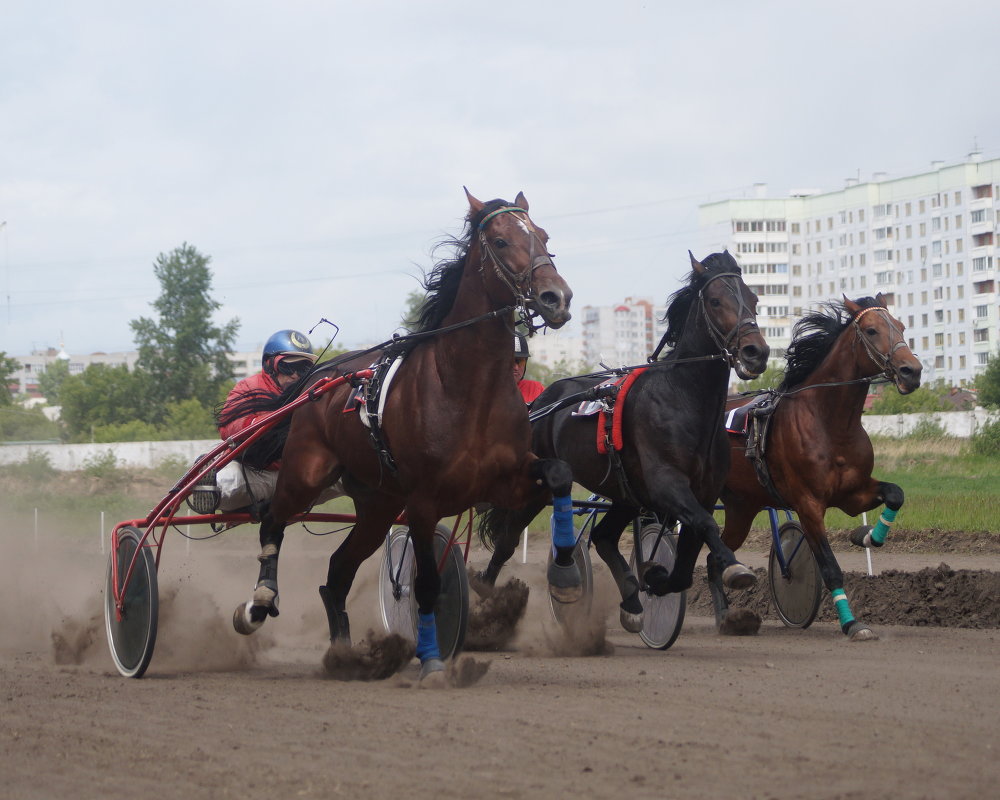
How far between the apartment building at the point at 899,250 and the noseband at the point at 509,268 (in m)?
76.0

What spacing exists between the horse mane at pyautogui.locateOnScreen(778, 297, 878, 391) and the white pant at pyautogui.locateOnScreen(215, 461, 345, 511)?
3226 millimetres

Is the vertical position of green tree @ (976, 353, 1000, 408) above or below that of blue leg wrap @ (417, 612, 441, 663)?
above

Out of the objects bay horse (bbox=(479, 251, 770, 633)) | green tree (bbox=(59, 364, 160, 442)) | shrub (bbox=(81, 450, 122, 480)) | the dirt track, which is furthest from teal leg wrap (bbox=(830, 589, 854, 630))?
green tree (bbox=(59, 364, 160, 442))

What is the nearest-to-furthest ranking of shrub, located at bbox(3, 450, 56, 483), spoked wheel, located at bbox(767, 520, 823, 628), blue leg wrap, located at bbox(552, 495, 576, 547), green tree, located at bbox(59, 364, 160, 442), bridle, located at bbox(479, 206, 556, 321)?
bridle, located at bbox(479, 206, 556, 321)
blue leg wrap, located at bbox(552, 495, 576, 547)
spoked wheel, located at bbox(767, 520, 823, 628)
shrub, located at bbox(3, 450, 56, 483)
green tree, located at bbox(59, 364, 160, 442)

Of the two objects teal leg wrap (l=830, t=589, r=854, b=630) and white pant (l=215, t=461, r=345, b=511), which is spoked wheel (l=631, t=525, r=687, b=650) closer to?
teal leg wrap (l=830, t=589, r=854, b=630)

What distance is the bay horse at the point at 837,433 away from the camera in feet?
27.0

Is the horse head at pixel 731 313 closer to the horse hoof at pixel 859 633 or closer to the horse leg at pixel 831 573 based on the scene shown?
the horse leg at pixel 831 573

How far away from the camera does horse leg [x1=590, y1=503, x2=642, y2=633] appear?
788cm

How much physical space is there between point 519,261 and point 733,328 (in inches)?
70.3

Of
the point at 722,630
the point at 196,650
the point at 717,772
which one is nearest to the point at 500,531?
the point at 722,630

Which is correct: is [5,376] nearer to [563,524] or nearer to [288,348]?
[288,348]

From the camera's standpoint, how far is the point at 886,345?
8.28 metres

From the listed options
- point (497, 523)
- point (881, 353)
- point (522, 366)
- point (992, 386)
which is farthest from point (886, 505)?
point (992, 386)

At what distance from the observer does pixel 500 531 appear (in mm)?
9039
